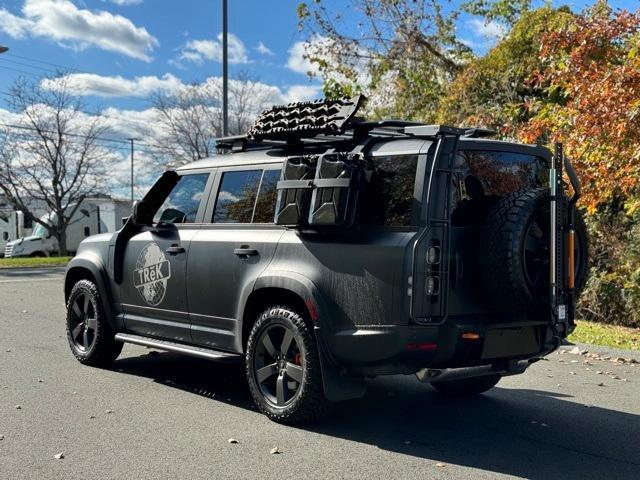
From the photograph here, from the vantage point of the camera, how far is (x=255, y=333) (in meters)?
5.23

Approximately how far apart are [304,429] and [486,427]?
A: 4.36 ft

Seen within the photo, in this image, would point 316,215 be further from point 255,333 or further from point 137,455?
point 137,455

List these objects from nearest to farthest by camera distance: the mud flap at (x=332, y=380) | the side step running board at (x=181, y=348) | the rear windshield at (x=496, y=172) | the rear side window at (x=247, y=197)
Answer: the mud flap at (x=332, y=380)
the rear windshield at (x=496, y=172)
the rear side window at (x=247, y=197)
the side step running board at (x=181, y=348)

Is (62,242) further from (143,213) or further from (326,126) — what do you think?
(326,126)

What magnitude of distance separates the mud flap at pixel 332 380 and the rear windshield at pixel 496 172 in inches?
54.2

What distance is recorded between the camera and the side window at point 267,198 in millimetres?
5391

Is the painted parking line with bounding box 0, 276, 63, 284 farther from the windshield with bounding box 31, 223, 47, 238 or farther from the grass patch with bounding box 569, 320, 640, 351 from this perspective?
the windshield with bounding box 31, 223, 47, 238

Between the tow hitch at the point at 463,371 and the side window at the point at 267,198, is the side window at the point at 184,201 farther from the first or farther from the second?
the tow hitch at the point at 463,371

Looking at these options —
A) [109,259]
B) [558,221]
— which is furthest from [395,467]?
[109,259]

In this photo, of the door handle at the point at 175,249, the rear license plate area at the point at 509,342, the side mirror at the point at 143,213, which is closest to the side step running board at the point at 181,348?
the door handle at the point at 175,249

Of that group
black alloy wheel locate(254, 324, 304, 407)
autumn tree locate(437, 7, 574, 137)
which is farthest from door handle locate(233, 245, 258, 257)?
autumn tree locate(437, 7, 574, 137)

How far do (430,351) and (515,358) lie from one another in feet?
2.47

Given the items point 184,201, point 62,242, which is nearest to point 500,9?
point 184,201

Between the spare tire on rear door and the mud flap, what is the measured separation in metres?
1.10
